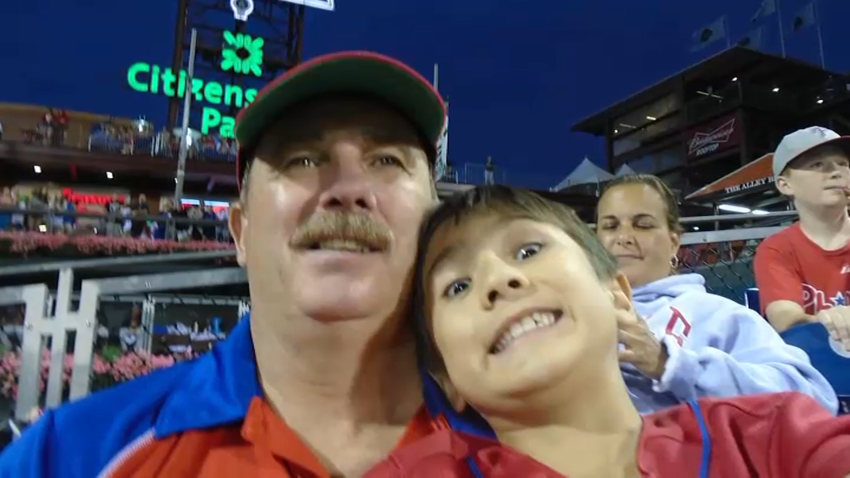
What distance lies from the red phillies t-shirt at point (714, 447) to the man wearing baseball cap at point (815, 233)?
1570mm

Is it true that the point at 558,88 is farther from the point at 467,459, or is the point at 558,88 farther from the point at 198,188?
the point at 467,459

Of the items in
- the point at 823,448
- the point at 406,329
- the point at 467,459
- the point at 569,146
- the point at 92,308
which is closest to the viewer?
the point at 823,448

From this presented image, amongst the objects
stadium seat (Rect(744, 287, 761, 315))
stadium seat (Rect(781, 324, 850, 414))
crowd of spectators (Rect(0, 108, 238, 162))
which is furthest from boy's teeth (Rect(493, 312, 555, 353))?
crowd of spectators (Rect(0, 108, 238, 162))

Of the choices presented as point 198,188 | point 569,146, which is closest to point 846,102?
point 198,188

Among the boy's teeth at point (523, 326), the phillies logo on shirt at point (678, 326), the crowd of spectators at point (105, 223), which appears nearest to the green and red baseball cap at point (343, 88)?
the boy's teeth at point (523, 326)

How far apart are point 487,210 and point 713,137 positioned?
21472 mm

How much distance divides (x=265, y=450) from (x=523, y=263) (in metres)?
0.54

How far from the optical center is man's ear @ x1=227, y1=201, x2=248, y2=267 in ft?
4.32

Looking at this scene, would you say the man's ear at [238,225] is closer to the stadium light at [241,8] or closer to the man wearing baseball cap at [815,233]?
the man wearing baseball cap at [815,233]

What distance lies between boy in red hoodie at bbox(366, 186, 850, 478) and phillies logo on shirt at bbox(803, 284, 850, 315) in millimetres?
1723

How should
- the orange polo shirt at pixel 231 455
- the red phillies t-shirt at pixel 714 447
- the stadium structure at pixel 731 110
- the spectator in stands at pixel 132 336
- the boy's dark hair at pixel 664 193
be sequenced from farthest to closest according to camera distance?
the stadium structure at pixel 731 110
the spectator in stands at pixel 132 336
the boy's dark hair at pixel 664 193
the orange polo shirt at pixel 231 455
the red phillies t-shirt at pixel 714 447

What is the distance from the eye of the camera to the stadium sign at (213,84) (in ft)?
62.4

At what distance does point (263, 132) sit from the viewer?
1.27 meters

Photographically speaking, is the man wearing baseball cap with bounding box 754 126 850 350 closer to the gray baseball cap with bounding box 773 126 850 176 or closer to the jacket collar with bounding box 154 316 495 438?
the gray baseball cap with bounding box 773 126 850 176
